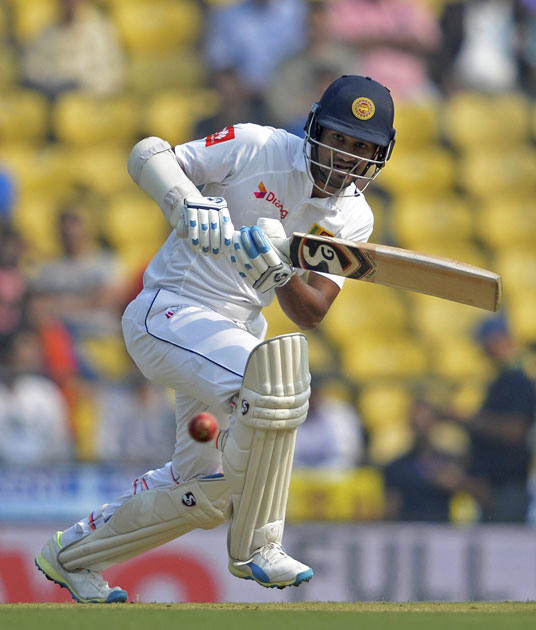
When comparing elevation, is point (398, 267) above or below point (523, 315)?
above

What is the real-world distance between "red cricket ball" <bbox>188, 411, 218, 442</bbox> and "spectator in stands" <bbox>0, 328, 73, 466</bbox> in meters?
2.52

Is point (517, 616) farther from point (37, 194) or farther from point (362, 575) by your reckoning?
point (37, 194)

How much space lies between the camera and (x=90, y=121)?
6.92 m

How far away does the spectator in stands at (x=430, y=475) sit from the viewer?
16.6ft

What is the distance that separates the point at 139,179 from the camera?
2891mm

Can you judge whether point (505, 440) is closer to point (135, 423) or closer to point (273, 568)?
point (135, 423)

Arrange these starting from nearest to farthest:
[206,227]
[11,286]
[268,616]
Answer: [268,616]
[206,227]
[11,286]

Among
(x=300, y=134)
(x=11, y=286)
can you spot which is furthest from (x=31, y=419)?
(x=300, y=134)

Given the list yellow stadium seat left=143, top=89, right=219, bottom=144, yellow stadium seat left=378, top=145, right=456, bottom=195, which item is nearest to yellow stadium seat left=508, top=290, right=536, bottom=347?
yellow stadium seat left=378, top=145, right=456, bottom=195

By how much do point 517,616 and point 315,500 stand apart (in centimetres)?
262

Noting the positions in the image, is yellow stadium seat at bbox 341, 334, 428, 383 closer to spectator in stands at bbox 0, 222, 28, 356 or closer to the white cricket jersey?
spectator in stands at bbox 0, 222, 28, 356

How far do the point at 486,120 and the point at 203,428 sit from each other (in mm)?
4792

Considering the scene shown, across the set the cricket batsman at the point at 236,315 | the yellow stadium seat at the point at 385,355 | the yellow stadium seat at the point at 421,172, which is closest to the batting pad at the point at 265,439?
the cricket batsman at the point at 236,315

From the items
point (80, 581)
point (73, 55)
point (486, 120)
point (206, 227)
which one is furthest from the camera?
point (486, 120)
